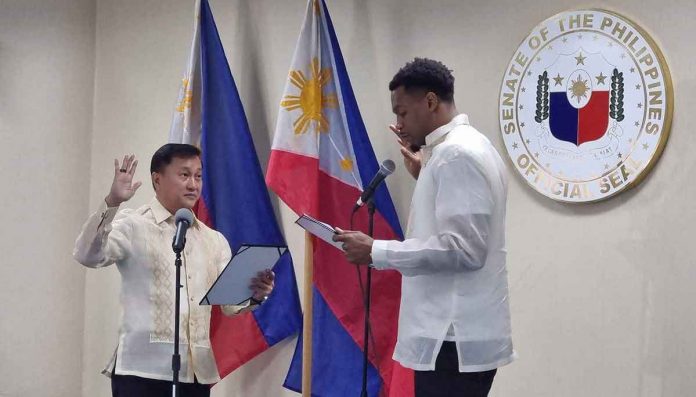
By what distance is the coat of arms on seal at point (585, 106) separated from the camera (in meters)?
3.04

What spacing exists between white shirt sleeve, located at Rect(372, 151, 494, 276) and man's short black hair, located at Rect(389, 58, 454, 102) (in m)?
0.24

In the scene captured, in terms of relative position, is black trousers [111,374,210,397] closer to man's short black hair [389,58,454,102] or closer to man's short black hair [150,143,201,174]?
man's short black hair [150,143,201,174]

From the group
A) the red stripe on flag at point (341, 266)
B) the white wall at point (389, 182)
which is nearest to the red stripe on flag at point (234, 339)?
the white wall at point (389, 182)

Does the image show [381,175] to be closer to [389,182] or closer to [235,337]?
[389,182]

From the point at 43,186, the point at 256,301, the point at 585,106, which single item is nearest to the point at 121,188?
the point at 256,301

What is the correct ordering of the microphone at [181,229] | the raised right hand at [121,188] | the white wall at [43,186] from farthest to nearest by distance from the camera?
the white wall at [43,186] → the raised right hand at [121,188] → the microphone at [181,229]

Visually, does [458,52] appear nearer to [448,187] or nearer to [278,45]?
[278,45]

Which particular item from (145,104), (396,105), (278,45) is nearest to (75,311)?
→ (145,104)

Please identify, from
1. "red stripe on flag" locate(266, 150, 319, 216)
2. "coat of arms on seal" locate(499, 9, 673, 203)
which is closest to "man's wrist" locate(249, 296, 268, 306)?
"red stripe on flag" locate(266, 150, 319, 216)

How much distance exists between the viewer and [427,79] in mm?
2348

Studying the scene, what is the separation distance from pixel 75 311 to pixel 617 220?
291 centimetres

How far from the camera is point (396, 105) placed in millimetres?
2400

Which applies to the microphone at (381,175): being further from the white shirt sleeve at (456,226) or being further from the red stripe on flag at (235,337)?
the red stripe on flag at (235,337)

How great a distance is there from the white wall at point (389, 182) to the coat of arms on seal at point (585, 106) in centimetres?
6
